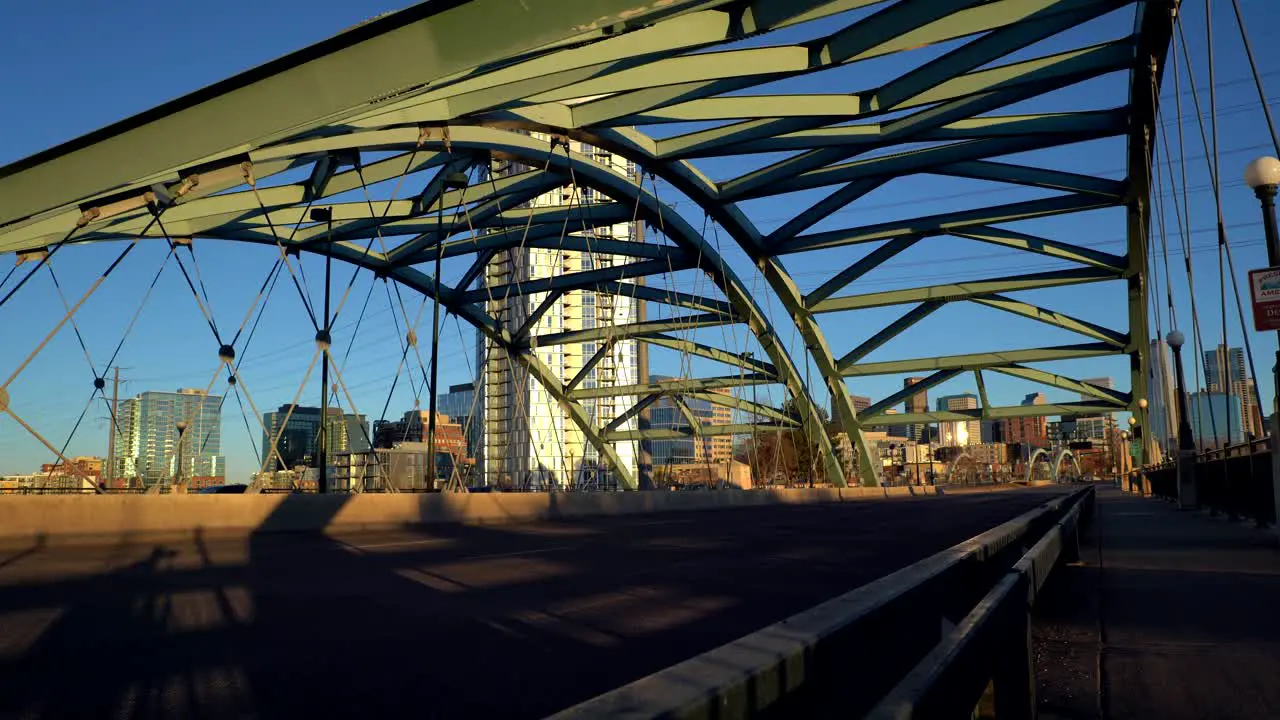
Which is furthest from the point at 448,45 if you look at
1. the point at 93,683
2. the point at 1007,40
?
the point at 1007,40

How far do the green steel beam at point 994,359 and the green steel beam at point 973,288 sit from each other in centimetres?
361

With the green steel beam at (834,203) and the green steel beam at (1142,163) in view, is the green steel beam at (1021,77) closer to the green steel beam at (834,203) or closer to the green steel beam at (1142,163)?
the green steel beam at (1142,163)

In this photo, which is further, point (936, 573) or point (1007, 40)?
point (1007, 40)

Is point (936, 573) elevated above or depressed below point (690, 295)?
below

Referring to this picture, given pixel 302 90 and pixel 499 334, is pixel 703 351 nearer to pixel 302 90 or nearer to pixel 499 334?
pixel 499 334

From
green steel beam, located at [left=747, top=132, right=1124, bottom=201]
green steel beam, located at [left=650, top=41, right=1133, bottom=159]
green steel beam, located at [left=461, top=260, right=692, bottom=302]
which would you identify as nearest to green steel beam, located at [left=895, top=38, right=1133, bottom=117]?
green steel beam, located at [left=650, top=41, right=1133, bottom=159]

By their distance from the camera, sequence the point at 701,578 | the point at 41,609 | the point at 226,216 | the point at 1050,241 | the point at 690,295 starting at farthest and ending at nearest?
the point at 690,295
the point at 1050,241
the point at 226,216
the point at 701,578
the point at 41,609

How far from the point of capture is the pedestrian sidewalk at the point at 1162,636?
4.12 meters

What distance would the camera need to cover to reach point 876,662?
3.61 m

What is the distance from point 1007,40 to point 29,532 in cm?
1874

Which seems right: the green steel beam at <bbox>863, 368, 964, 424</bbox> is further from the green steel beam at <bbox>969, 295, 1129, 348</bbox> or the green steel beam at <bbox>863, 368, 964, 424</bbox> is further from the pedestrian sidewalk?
the pedestrian sidewalk

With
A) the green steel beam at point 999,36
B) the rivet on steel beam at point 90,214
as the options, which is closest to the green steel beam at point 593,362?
the green steel beam at point 999,36

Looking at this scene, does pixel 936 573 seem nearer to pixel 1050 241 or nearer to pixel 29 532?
pixel 29 532

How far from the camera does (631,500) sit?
23.1 m
